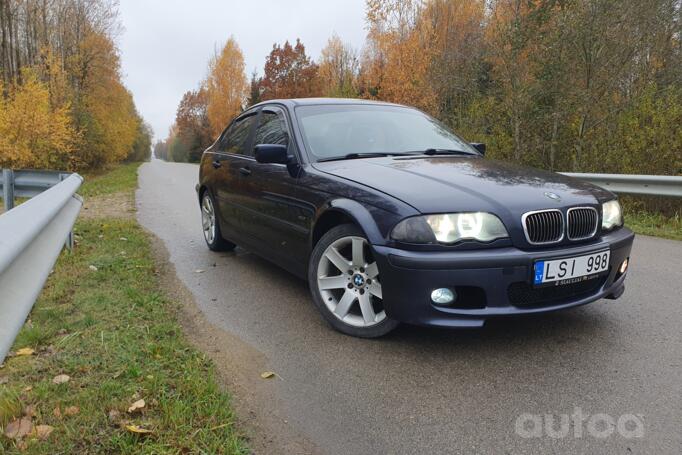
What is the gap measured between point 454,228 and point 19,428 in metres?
2.31

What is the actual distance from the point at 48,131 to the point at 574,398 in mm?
25295

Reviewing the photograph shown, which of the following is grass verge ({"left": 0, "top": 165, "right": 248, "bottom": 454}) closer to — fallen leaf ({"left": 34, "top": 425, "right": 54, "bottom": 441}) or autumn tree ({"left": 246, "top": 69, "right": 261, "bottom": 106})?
fallen leaf ({"left": 34, "top": 425, "right": 54, "bottom": 441})

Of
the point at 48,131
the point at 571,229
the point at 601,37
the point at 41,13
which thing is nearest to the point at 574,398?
the point at 571,229

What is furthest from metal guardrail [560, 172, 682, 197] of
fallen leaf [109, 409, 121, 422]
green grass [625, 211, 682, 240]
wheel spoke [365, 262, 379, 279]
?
fallen leaf [109, 409, 121, 422]

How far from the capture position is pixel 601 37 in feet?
35.2

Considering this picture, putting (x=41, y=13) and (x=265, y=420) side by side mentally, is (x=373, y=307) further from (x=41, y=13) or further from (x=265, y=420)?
(x=41, y=13)

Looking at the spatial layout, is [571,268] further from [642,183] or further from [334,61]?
[334,61]

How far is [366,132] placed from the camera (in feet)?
13.9

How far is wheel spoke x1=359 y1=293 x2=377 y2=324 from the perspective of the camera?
322 cm

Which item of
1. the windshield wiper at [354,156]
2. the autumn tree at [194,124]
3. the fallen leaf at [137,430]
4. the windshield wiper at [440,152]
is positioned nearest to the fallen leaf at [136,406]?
the fallen leaf at [137,430]

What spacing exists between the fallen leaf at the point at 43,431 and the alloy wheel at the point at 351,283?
5.72 ft

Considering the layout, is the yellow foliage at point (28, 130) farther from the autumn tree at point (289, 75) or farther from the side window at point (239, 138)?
the autumn tree at point (289, 75)

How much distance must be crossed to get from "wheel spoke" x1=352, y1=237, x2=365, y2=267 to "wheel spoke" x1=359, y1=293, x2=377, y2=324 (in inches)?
8.1

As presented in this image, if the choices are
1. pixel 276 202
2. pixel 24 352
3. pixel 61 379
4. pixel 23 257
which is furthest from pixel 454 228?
pixel 24 352
